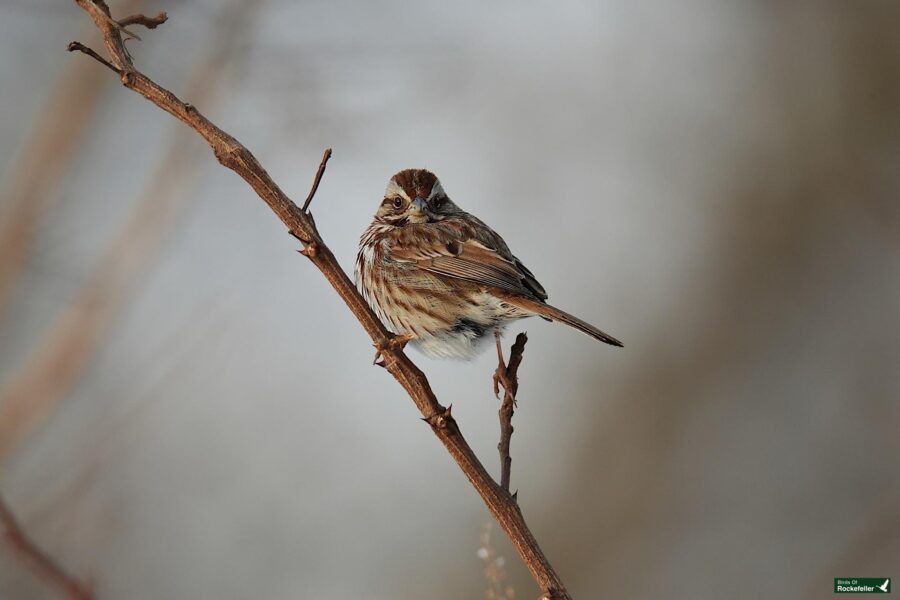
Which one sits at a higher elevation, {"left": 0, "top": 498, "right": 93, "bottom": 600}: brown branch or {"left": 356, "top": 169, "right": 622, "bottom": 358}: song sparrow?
{"left": 356, "top": 169, "right": 622, "bottom": 358}: song sparrow

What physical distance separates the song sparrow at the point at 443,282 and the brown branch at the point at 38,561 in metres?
2.64

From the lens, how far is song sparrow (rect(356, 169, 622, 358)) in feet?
15.1

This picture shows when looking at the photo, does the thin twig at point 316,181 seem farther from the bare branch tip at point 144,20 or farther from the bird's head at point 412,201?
the bird's head at point 412,201

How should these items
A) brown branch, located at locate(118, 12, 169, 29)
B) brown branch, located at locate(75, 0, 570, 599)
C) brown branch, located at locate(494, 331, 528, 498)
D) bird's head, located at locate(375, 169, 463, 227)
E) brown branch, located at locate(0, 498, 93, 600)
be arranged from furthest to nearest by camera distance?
bird's head, located at locate(375, 169, 463, 227), brown branch, located at locate(494, 331, 528, 498), brown branch, located at locate(118, 12, 169, 29), brown branch, located at locate(75, 0, 570, 599), brown branch, located at locate(0, 498, 93, 600)

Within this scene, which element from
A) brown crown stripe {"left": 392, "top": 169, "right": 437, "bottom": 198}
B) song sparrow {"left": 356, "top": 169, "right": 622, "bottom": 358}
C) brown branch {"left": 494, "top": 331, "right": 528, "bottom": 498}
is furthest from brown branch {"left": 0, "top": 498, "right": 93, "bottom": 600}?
brown crown stripe {"left": 392, "top": 169, "right": 437, "bottom": 198}

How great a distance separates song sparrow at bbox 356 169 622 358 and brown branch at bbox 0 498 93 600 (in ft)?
8.66

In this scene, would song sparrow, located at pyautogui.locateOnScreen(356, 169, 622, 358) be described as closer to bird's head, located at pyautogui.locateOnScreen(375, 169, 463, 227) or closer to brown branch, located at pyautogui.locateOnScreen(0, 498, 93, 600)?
bird's head, located at pyautogui.locateOnScreen(375, 169, 463, 227)

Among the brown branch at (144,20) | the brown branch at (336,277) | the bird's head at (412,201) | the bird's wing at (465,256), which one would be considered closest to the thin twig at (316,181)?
the brown branch at (336,277)

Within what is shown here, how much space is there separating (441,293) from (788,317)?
6.33 metres

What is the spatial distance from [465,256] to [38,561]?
345 centimetres

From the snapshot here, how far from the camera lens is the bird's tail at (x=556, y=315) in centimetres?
387

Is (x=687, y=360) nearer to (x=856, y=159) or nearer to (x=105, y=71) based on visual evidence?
(x=856, y=159)

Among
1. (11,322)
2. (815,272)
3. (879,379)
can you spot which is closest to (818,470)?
(879,379)

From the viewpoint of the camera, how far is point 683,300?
9.93 metres
